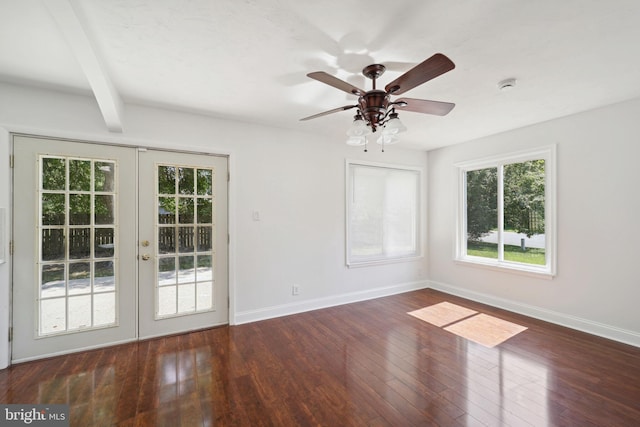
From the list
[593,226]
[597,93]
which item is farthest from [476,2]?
[593,226]

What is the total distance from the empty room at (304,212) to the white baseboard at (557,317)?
0.02 m

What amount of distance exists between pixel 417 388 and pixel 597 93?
3.26 m

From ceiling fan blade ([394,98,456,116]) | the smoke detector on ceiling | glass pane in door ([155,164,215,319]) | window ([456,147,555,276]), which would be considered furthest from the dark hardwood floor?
the smoke detector on ceiling

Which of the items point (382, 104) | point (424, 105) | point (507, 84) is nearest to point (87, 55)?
point (382, 104)

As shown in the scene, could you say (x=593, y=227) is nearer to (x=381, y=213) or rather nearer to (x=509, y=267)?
(x=509, y=267)

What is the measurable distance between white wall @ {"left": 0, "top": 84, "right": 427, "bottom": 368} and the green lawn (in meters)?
1.51

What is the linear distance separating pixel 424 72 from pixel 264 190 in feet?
7.85

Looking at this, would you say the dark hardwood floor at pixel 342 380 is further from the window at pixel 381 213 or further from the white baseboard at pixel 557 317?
the window at pixel 381 213

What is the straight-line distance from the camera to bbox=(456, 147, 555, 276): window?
351 centimetres

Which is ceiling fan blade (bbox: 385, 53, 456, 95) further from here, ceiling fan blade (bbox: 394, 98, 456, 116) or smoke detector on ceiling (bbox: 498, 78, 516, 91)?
smoke detector on ceiling (bbox: 498, 78, 516, 91)

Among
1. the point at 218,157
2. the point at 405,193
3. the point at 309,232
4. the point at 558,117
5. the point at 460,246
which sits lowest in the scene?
the point at 460,246

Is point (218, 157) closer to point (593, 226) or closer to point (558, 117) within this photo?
point (558, 117)

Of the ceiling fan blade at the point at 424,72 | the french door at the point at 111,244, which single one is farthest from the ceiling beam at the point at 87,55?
the ceiling fan blade at the point at 424,72

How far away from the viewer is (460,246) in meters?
4.59
